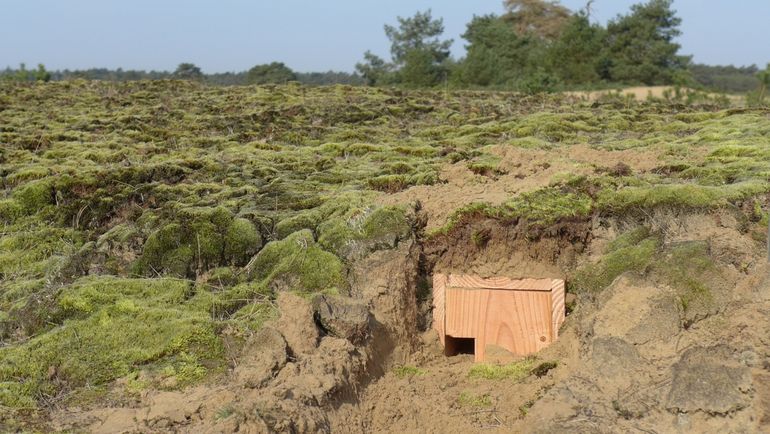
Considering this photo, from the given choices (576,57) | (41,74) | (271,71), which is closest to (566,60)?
(576,57)

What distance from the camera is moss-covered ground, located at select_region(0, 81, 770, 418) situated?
6.47 meters

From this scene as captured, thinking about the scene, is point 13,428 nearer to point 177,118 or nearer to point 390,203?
point 390,203

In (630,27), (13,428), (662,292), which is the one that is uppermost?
(630,27)

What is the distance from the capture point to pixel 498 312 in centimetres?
743

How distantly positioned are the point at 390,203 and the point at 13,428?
4328 millimetres

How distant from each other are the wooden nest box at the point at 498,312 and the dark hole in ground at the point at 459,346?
19 mm

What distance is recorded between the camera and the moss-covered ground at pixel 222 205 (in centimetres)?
647

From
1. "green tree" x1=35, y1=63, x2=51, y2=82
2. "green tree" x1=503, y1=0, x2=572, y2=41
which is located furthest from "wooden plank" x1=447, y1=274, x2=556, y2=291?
"green tree" x1=503, y1=0, x2=572, y2=41

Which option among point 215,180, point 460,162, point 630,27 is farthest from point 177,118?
point 630,27

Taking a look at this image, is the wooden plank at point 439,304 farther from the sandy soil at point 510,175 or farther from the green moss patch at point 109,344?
the green moss patch at point 109,344

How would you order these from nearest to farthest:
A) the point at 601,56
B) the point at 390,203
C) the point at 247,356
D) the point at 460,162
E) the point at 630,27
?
the point at 247,356 < the point at 390,203 < the point at 460,162 < the point at 601,56 < the point at 630,27

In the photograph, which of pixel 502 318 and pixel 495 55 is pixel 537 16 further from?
pixel 502 318

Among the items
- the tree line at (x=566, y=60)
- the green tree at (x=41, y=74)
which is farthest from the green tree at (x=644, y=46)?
the green tree at (x=41, y=74)

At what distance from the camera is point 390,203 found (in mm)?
8453
